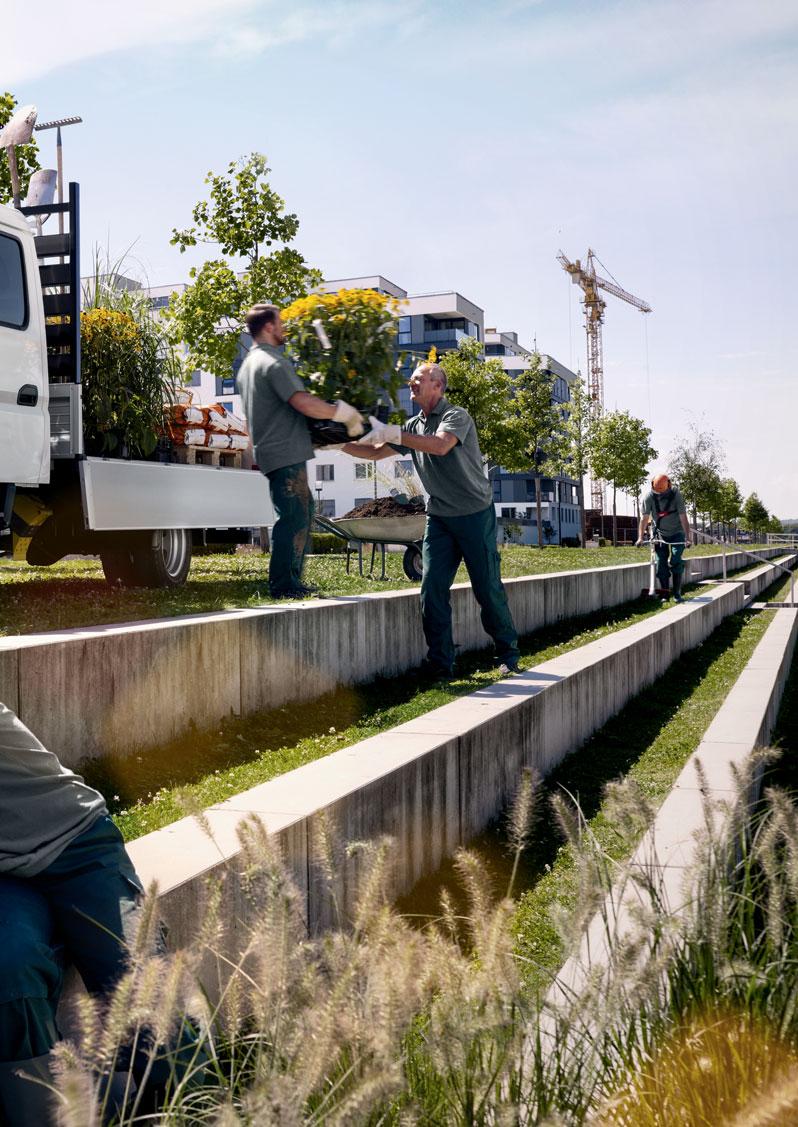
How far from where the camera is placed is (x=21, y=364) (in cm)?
692

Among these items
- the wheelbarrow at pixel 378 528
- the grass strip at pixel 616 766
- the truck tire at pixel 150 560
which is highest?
the wheelbarrow at pixel 378 528

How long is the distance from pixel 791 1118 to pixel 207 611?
16.1ft

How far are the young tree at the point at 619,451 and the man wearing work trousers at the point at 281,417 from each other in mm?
54476

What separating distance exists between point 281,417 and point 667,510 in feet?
31.4

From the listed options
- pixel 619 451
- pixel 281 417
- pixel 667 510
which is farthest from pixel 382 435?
pixel 619 451

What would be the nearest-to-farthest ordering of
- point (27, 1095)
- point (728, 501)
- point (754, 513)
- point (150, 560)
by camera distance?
point (27, 1095) → point (150, 560) → point (728, 501) → point (754, 513)

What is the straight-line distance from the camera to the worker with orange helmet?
48.2 ft

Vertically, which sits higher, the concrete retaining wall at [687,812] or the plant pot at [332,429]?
the plant pot at [332,429]

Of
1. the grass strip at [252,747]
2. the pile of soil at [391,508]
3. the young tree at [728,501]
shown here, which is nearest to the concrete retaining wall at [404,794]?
the grass strip at [252,747]

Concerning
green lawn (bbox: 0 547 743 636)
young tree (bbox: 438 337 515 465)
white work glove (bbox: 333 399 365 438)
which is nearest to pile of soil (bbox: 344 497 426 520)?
green lawn (bbox: 0 547 743 636)

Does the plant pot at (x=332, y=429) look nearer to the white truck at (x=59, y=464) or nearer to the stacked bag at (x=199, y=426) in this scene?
the white truck at (x=59, y=464)

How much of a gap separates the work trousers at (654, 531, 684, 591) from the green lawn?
4668mm

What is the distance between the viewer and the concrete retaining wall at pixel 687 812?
219cm

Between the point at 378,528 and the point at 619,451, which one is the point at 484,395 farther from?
the point at 378,528
